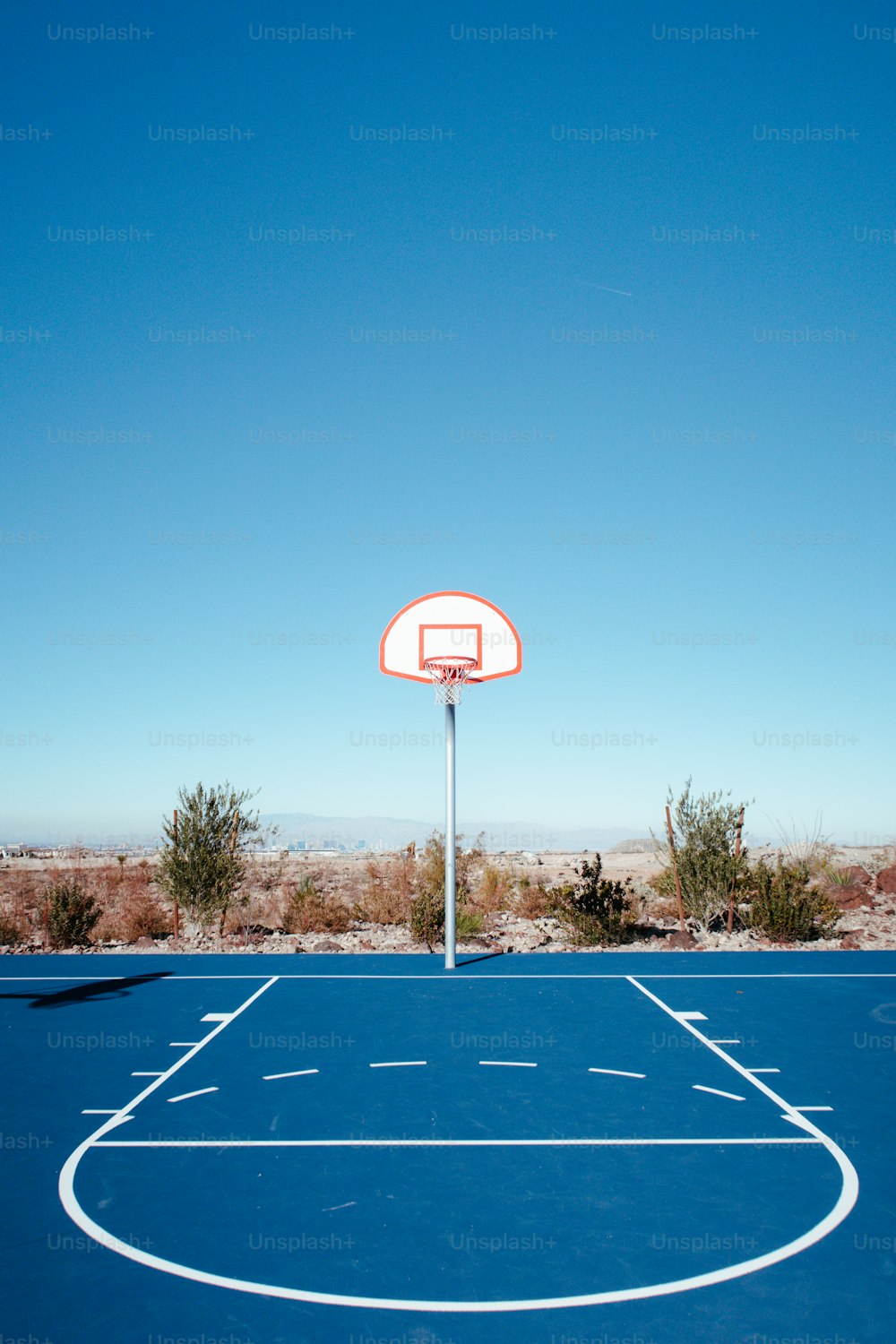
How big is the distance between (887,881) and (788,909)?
11500 millimetres

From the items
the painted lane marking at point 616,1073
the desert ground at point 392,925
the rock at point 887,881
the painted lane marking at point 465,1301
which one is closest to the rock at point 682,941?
the desert ground at point 392,925

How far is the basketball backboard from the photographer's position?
48.9 ft

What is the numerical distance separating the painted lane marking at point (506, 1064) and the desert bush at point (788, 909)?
30.3ft

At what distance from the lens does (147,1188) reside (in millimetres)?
5984

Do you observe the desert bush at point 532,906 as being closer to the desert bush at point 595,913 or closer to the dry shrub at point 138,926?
the desert bush at point 595,913

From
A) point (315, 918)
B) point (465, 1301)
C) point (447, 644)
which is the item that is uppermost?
point (447, 644)

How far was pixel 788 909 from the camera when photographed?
16.3 meters

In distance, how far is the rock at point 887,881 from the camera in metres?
25.3

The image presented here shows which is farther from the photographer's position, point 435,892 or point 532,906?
point 532,906

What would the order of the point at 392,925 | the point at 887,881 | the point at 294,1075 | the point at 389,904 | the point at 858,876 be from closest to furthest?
the point at 294,1075 → the point at 392,925 → the point at 389,904 → the point at 887,881 → the point at 858,876

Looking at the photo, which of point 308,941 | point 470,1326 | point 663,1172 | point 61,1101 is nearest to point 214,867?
point 308,941

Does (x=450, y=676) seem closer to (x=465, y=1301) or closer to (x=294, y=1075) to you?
(x=294, y=1075)

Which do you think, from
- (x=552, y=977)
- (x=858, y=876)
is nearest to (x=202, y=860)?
(x=552, y=977)

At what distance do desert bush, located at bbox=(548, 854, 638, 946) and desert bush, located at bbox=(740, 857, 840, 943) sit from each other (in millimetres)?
2468
